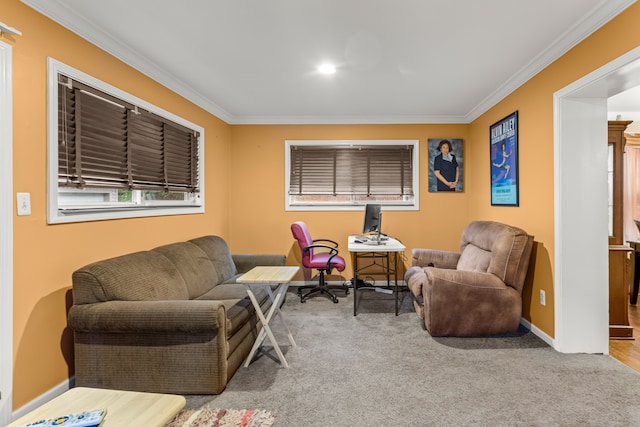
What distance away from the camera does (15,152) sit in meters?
1.90

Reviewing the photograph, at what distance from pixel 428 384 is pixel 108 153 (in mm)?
3085

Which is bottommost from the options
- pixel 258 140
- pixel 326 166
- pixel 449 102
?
pixel 326 166

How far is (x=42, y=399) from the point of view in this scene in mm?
2029

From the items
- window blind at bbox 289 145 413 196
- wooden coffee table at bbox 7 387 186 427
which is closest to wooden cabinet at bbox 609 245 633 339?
window blind at bbox 289 145 413 196

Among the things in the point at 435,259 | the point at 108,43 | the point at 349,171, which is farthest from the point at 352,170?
the point at 108,43

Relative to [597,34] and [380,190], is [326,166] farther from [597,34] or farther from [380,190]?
[597,34]

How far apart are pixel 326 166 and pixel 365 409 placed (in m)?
3.56

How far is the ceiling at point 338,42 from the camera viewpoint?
7.08 feet

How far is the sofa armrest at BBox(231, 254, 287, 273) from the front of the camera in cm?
389

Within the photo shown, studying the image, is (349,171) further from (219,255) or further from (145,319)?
(145,319)

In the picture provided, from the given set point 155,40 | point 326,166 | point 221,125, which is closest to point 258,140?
point 221,125

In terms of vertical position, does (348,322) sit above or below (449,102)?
below

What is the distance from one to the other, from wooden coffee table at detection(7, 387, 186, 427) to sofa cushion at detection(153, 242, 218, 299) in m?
1.57

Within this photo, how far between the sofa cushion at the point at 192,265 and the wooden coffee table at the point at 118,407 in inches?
61.7
